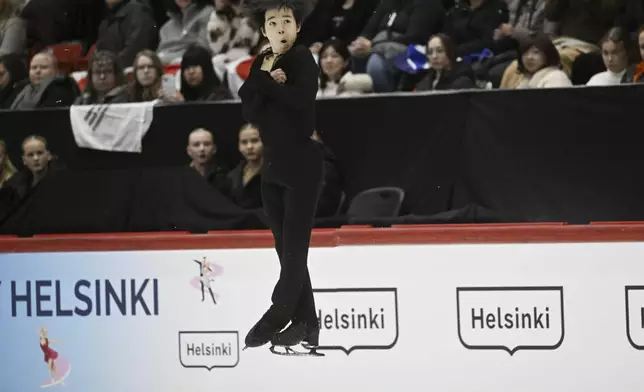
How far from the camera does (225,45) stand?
22.7 feet

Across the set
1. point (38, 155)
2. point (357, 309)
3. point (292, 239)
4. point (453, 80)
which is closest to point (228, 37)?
point (38, 155)

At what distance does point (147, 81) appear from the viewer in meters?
6.29

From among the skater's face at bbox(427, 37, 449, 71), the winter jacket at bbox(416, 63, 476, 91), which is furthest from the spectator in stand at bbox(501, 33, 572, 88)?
the skater's face at bbox(427, 37, 449, 71)

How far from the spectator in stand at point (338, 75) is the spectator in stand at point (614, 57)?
1207mm

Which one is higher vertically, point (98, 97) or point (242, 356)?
point (98, 97)

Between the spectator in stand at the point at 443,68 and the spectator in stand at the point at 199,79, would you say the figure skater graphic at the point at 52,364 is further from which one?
the spectator in stand at the point at 443,68

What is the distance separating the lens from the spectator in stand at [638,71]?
218 inches

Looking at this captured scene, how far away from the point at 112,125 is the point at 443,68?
184cm

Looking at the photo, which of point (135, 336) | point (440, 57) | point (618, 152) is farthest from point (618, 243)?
point (135, 336)

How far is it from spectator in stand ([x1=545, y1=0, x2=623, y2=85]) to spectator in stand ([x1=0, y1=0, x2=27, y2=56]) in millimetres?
3486

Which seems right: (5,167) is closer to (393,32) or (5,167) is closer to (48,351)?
(48,351)

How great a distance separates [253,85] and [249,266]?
1.74m

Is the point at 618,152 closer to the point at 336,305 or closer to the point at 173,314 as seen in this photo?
the point at 336,305

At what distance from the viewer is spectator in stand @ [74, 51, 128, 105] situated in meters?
6.34
